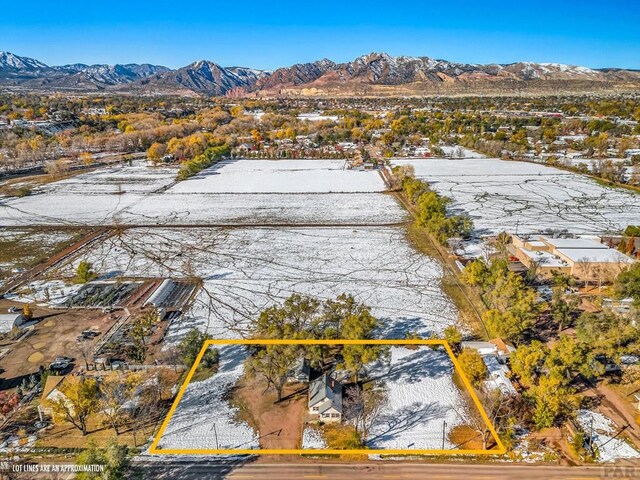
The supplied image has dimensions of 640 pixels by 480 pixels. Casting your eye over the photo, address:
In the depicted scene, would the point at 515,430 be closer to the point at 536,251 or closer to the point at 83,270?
the point at 536,251

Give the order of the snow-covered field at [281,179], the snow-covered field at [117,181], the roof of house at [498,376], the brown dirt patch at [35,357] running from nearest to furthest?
the roof of house at [498,376]
the brown dirt patch at [35,357]
the snow-covered field at [281,179]
the snow-covered field at [117,181]

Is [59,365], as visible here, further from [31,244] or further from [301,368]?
[31,244]

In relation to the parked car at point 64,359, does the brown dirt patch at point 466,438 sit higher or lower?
lower

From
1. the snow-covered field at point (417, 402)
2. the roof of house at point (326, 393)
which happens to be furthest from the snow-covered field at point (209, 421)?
the snow-covered field at point (417, 402)

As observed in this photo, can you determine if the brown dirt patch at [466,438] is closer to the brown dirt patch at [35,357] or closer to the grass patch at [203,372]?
the grass patch at [203,372]

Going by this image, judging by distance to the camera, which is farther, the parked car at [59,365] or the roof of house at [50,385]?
the parked car at [59,365]

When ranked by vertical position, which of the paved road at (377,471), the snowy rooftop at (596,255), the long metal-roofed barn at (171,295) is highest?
the snowy rooftop at (596,255)

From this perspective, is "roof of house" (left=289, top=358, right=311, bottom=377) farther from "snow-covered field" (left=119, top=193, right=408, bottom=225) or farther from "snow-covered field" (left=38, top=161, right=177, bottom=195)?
"snow-covered field" (left=38, top=161, right=177, bottom=195)
